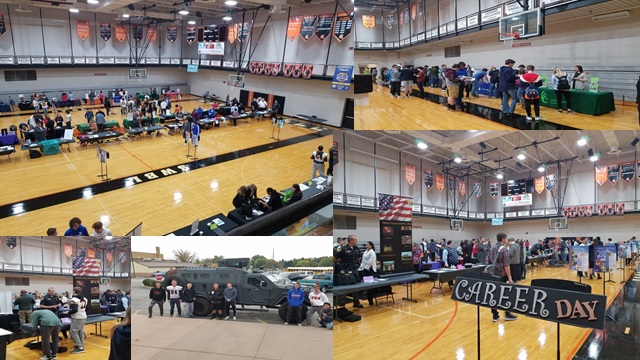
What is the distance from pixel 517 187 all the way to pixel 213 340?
411 cm

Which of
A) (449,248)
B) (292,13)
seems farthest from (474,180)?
(292,13)

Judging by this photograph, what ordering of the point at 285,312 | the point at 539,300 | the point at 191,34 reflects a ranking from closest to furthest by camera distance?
the point at 539,300 < the point at 285,312 < the point at 191,34

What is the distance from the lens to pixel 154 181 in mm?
9938

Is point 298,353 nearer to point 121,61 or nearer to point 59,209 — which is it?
point 59,209

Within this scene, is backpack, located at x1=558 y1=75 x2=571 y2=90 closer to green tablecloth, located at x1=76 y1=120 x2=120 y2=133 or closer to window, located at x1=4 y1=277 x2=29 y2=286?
window, located at x1=4 y1=277 x2=29 y2=286

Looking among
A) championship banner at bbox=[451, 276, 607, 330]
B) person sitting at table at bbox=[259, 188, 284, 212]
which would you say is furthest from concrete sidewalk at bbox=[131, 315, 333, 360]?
championship banner at bbox=[451, 276, 607, 330]

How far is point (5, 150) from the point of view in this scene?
35.6ft

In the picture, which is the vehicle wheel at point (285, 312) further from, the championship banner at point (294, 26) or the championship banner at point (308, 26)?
the championship banner at point (294, 26)

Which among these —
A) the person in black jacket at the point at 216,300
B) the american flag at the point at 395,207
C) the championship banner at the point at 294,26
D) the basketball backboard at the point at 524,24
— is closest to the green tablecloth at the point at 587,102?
the basketball backboard at the point at 524,24

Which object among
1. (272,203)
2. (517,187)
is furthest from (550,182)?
(272,203)

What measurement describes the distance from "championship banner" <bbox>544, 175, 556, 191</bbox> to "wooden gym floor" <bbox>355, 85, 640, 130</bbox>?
0.60 meters

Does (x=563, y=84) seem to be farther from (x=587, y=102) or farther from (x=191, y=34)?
(x=191, y=34)

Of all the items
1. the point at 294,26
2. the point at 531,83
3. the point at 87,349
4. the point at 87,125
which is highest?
the point at 294,26

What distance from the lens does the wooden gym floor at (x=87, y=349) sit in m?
5.29
